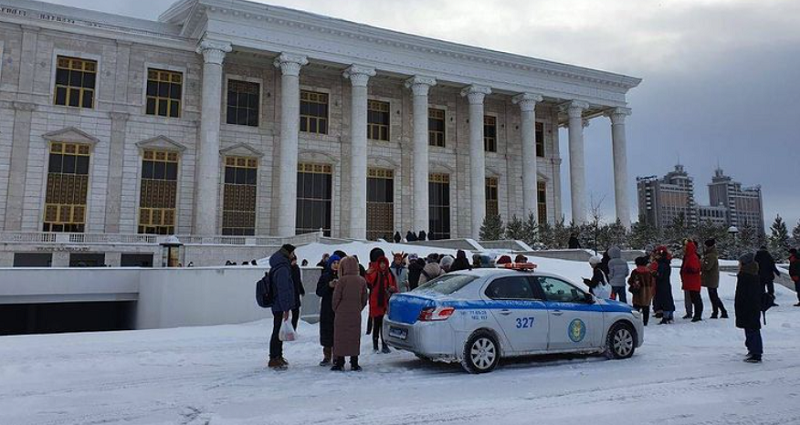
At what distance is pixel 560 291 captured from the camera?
340 inches

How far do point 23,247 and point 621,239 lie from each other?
32757 millimetres

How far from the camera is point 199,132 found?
105ft

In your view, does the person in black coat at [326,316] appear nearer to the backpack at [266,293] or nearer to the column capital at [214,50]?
the backpack at [266,293]

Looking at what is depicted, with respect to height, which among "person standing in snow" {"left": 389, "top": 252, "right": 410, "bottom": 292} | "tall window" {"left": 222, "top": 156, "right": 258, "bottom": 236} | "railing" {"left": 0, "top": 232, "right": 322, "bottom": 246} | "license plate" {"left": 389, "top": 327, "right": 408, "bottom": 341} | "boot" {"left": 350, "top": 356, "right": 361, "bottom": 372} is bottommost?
"boot" {"left": 350, "top": 356, "right": 361, "bottom": 372}

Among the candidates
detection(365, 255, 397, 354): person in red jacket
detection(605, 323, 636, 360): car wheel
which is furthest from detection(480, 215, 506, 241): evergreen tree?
detection(365, 255, 397, 354): person in red jacket

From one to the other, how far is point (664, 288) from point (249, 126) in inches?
1050

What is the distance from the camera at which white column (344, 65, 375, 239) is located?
3231 centimetres

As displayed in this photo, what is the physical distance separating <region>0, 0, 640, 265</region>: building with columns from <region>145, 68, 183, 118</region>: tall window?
0.08 metres

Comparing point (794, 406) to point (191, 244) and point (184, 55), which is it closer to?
point (191, 244)

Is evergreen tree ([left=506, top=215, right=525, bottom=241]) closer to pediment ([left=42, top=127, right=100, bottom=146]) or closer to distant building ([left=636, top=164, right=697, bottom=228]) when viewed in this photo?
pediment ([left=42, top=127, right=100, bottom=146])

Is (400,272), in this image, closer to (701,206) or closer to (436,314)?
(436,314)

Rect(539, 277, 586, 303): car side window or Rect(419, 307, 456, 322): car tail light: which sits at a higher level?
Rect(539, 277, 586, 303): car side window

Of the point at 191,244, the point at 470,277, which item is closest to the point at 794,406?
the point at 470,277

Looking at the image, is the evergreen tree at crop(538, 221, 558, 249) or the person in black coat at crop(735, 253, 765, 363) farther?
the evergreen tree at crop(538, 221, 558, 249)
